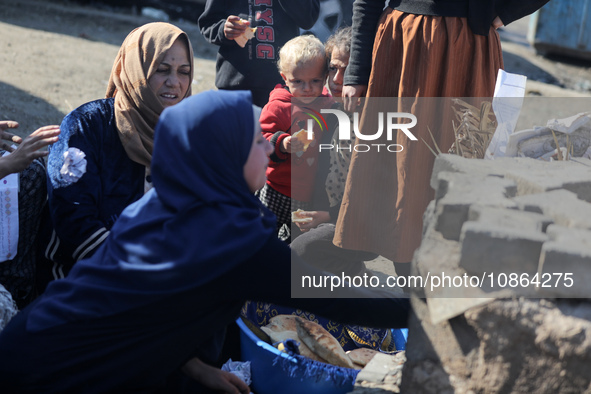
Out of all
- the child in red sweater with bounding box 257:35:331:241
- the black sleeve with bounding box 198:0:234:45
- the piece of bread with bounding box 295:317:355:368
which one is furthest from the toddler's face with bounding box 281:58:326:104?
the piece of bread with bounding box 295:317:355:368

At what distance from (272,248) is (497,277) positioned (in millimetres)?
610

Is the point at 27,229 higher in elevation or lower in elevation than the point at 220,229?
lower

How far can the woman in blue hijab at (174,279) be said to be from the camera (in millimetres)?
1757

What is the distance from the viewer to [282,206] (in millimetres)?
3260

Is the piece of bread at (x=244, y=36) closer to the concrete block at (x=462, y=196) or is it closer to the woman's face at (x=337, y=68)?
the woman's face at (x=337, y=68)

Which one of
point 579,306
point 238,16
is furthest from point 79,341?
point 238,16

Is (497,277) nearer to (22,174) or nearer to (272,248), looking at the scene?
(272,248)

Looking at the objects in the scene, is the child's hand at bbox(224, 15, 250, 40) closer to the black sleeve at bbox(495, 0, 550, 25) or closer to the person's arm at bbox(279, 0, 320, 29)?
the person's arm at bbox(279, 0, 320, 29)

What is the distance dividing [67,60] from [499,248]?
651 centimetres

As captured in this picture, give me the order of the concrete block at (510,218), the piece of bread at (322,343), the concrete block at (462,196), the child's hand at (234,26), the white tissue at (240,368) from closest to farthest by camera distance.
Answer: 1. the concrete block at (510,218)
2. the concrete block at (462,196)
3. the piece of bread at (322,343)
4. the white tissue at (240,368)
5. the child's hand at (234,26)

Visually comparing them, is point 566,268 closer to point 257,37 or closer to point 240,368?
point 240,368

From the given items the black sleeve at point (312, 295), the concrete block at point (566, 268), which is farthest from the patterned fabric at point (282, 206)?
the concrete block at point (566, 268)

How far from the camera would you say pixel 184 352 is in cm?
197

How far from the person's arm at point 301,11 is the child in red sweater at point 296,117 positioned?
516 millimetres
